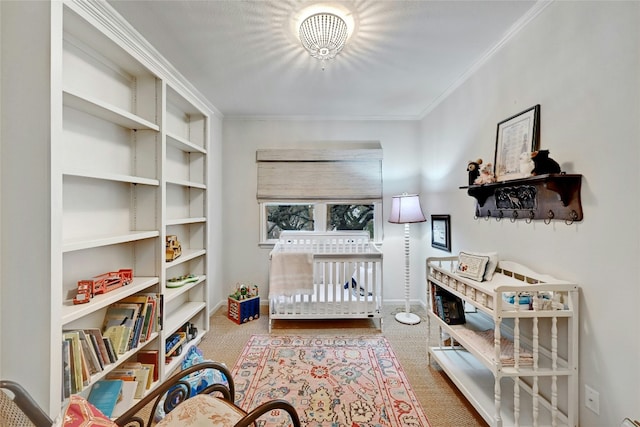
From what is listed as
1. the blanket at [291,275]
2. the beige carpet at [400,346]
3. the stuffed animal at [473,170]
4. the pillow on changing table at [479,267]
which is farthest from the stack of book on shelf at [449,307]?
the blanket at [291,275]

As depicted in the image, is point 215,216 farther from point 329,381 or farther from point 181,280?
point 329,381

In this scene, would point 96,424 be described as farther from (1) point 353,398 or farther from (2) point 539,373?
(2) point 539,373

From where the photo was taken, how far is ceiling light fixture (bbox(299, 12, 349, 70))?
1.69 meters

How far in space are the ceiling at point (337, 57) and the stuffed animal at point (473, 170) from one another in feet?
2.79

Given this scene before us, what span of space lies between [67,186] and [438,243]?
125 inches

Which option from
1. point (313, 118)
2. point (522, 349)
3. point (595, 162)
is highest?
point (313, 118)

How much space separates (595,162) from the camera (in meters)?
1.34

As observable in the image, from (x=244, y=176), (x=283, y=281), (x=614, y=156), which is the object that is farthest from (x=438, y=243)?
(x=244, y=176)

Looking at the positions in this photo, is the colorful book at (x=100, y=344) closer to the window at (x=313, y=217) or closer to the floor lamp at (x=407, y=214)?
the window at (x=313, y=217)

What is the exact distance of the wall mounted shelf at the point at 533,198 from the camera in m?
1.43

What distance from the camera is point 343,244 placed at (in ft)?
11.8

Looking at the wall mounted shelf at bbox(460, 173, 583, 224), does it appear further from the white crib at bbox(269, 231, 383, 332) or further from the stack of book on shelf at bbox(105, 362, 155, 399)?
the stack of book on shelf at bbox(105, 362, 155, 399)

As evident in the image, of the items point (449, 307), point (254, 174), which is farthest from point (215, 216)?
point (449, 307)

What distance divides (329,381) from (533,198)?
6.02 ft
